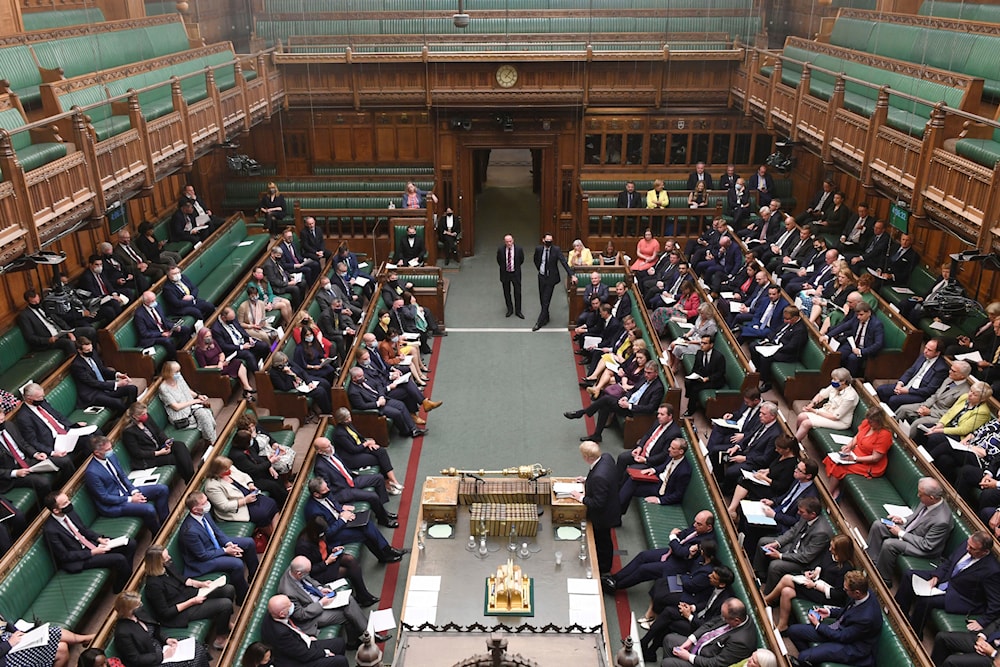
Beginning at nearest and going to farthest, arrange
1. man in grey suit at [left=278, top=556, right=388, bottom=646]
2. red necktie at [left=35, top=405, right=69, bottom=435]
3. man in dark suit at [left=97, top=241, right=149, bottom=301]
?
man in grey suit at [left=278, top=556, right=388, bottom=646] < red necktie at [left=35, top=405, right=69, bottom=435] < man in dark suit at [left=97, top=241, right=149, bottom=301]

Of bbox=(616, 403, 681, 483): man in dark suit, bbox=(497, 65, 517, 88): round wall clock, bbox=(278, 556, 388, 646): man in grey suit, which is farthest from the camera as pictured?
bbox=(497, 65, 517, 88): round wall clock

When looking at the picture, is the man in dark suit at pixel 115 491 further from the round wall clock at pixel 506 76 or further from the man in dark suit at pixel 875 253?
the round wall clock at pixel 506 76

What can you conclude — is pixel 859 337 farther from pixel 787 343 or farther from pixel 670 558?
pixel 670 558

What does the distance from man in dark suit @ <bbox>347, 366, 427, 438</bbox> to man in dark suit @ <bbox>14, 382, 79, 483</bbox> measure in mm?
2726

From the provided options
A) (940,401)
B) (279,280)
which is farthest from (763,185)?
(279,280)

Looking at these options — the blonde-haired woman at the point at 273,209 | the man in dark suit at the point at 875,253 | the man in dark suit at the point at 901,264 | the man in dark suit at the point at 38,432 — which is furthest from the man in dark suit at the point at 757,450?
the blonde-haired woman at the point at 273,209

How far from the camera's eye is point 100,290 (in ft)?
29.9

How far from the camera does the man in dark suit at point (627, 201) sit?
547 inches

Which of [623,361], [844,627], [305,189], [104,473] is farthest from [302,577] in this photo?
[305,189]

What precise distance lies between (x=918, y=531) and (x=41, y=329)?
322 inches

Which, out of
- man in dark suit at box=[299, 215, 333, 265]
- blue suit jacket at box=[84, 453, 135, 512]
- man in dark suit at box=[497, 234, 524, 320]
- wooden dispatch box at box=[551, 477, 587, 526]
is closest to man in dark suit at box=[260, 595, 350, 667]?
blue suit jacket at box=[84, 453, 135, 512]

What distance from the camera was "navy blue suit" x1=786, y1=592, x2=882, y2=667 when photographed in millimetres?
4883

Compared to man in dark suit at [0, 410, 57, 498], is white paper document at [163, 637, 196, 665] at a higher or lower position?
lower

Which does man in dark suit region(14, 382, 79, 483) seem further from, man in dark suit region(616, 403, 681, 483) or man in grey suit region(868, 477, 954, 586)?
man in grey suit region(868, 477, 954, 586)
